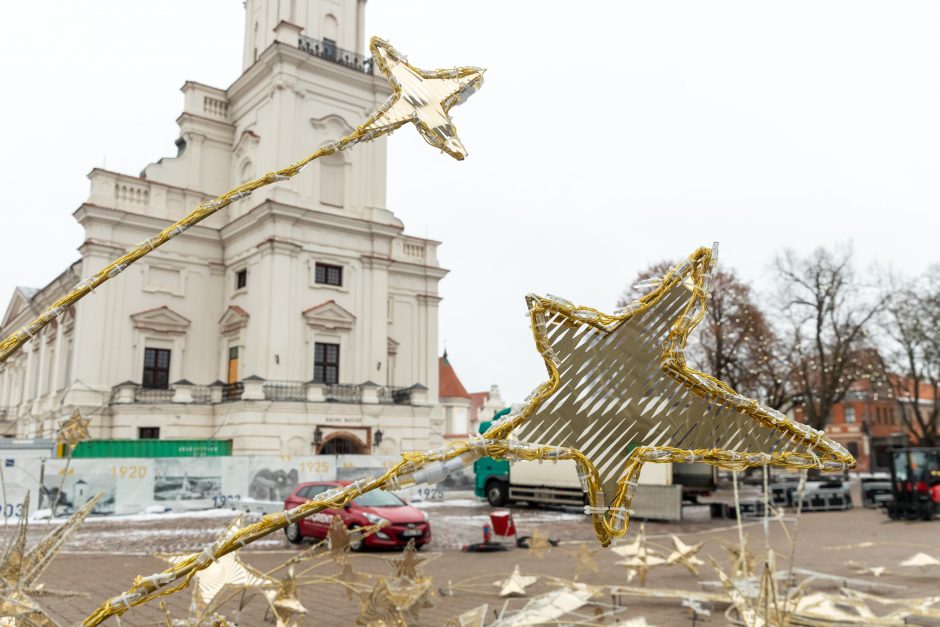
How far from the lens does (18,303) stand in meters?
54.4

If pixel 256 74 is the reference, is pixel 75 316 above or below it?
below

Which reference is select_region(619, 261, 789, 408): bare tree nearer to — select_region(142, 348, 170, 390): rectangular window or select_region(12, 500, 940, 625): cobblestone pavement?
select_region(12, 500, 940, 625): cobblestone pavement

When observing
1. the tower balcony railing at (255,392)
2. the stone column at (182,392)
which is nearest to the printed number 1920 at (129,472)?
the tower balcony railing at (255,392)

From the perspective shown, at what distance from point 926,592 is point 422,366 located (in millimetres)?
33021

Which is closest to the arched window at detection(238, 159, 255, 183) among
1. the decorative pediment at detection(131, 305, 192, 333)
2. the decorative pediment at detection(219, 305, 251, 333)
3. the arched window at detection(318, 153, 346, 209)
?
the arched window at detection(318, 153, 346, 209)

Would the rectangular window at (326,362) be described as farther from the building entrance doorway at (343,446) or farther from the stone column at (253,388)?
the stone column at (253,388)

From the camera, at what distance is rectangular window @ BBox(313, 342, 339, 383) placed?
35062 mm

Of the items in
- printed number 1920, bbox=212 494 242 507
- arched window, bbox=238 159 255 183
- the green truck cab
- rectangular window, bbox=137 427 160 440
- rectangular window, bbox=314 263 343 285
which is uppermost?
arched window, bbox=238 159 255 183

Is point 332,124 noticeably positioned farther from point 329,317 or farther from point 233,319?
point 233,319

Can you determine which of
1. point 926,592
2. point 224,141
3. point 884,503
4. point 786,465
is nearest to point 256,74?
point 224,141

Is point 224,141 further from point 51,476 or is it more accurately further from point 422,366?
point 51,476

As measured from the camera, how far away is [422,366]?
41.3 m

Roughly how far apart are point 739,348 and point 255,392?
24.2 m

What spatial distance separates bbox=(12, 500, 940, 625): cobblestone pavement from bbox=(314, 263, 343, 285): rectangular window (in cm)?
1500
